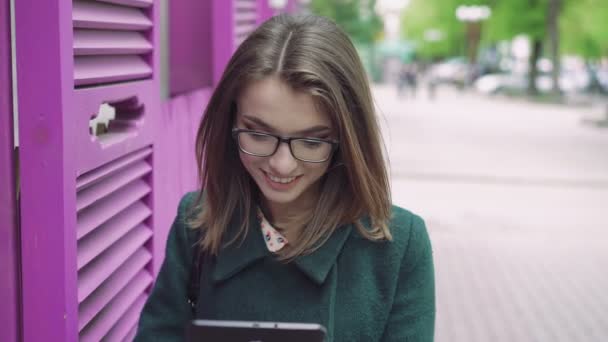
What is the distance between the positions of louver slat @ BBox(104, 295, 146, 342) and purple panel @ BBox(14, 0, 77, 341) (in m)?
0.48

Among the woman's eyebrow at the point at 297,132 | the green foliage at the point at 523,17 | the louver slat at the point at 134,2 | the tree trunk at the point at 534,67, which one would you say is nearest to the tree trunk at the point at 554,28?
A: the green foliage at the point at 523,17

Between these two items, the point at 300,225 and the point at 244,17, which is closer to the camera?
the point at 300,225

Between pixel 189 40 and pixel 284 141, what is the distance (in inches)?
110

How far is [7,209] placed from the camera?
1.75 metres

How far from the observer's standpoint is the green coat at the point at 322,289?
1.94 m

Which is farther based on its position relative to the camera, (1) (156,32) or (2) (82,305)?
(1) (156,32)

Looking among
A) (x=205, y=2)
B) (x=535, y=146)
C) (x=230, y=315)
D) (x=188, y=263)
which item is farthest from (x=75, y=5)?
(x=535, y=146)

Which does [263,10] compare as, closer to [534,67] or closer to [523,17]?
[523,17]

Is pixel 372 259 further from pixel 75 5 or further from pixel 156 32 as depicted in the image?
pixel 156 32

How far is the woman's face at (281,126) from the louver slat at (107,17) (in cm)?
40

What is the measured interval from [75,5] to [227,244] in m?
0.63

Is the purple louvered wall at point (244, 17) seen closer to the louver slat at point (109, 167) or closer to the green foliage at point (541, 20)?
the louver slat at point (109, 167)

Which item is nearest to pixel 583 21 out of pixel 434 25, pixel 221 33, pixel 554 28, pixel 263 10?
pixel 554 28

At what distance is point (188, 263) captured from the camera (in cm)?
199
